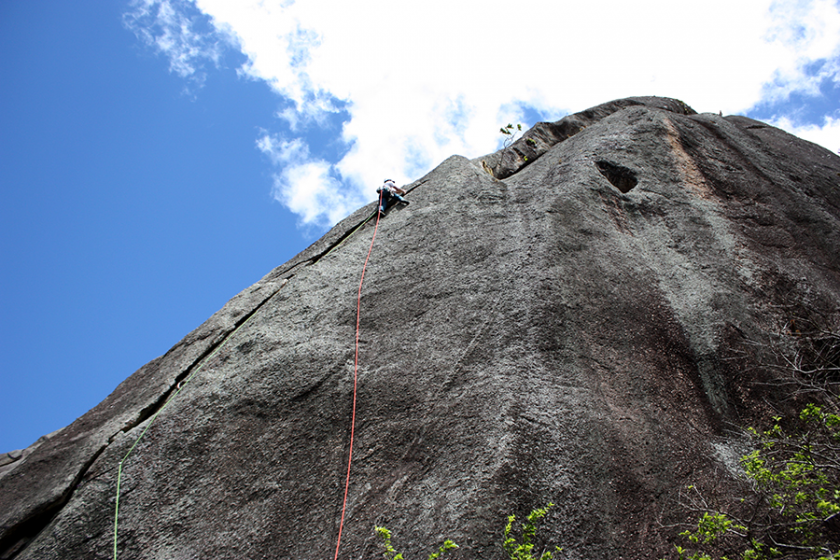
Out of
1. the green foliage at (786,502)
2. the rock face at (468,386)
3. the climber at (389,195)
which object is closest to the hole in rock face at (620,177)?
the rock face at (468,386)

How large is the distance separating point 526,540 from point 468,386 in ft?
4.78

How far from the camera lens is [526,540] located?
3.46 metres

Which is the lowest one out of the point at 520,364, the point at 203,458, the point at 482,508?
the point at 482,508

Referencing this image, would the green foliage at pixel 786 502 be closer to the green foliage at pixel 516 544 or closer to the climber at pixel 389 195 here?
the green foliage at pixel 516 544

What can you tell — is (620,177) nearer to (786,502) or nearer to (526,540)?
(786,502)

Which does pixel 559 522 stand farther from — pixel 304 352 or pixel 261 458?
pixel 304 352

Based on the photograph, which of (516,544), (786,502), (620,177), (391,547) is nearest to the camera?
(516,544)

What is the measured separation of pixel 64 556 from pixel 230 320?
116 inches

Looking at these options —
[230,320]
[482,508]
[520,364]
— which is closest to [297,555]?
[482,508]

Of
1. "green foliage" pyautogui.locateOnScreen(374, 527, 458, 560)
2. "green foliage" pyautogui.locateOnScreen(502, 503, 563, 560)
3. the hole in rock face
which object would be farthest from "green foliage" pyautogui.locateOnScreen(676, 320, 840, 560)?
the hole in rock face

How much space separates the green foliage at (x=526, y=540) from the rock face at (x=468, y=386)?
10 cm

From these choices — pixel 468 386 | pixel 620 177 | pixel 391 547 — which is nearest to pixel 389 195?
pixel 620 177

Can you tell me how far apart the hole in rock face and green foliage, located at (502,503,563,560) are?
17.7ft

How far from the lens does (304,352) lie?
545cm
